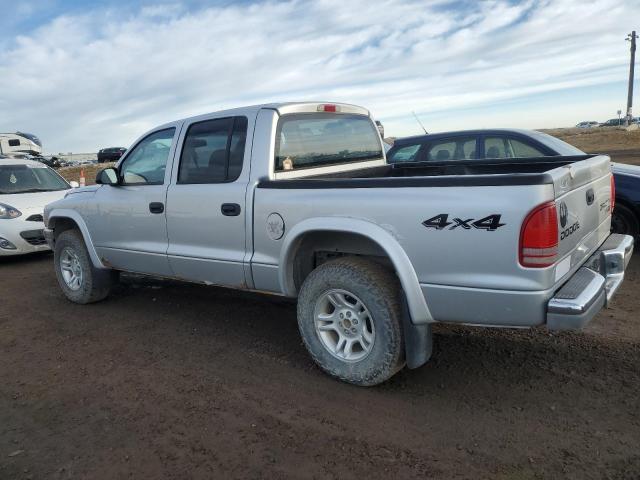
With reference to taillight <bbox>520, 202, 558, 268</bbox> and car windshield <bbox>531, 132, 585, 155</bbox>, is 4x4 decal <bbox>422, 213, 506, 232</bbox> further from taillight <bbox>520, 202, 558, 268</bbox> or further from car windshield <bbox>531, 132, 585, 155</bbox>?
car windshield <bbox>531, 132, 585, 155</bbox>

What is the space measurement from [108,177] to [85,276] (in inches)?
50.1

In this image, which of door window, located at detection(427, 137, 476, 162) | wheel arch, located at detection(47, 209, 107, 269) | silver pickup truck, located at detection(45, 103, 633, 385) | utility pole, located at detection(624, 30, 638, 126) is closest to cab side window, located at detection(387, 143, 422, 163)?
door window, located at detection(427, 137, 476, 162)

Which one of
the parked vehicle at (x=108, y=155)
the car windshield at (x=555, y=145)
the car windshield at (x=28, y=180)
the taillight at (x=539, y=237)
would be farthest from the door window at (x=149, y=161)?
the parked vehicle at (x=108, y=155)

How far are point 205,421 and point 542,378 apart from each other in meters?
2.24

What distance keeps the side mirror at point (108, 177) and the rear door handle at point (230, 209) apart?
5.20 feet

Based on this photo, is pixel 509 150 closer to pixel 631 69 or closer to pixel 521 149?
pixel 521 149

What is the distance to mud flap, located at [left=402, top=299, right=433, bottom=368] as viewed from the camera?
10.8 ft

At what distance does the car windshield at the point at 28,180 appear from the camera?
9053mm

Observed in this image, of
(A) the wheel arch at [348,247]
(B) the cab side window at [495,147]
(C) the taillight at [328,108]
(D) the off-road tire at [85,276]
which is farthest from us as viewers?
(B) the cab side window at [495,147]

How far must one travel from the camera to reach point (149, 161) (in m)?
5.01

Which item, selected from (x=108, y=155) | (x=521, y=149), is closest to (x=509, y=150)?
(x=521, y=149)

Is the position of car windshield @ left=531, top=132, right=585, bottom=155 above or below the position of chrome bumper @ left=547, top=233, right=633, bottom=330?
above

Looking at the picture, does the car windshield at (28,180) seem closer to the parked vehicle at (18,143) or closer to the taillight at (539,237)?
the taillight at (539,237)

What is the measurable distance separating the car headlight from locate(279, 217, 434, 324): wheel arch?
6.14 metres
